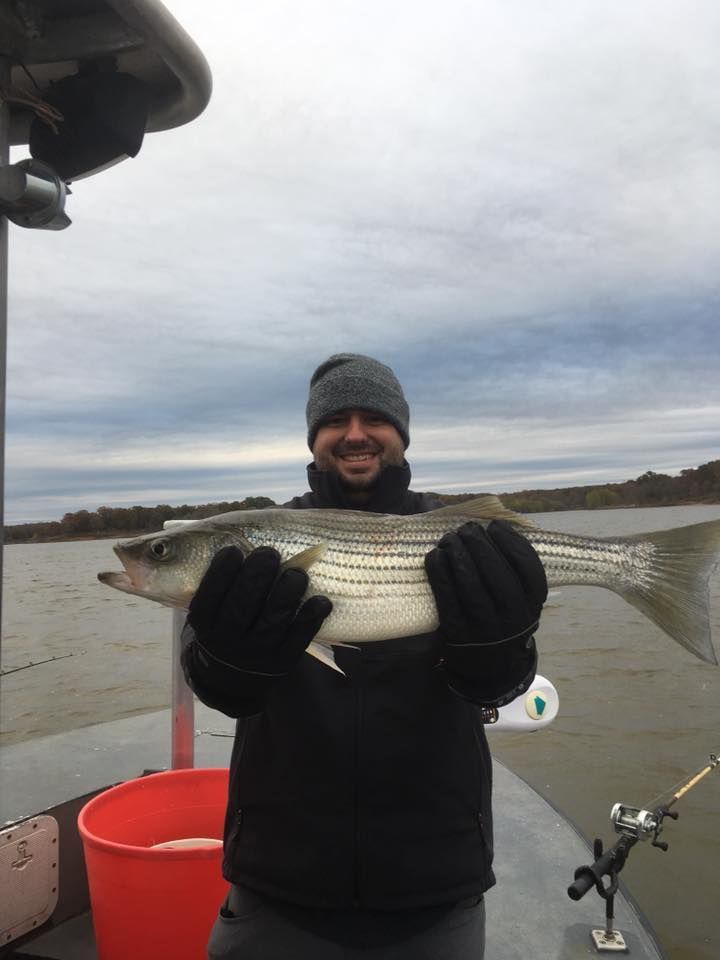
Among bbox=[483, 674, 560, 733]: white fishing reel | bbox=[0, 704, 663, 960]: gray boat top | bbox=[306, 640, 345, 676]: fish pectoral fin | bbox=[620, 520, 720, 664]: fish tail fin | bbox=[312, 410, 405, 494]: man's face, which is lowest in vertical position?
bbox=[0, 704, 663, 960]: gray boat top

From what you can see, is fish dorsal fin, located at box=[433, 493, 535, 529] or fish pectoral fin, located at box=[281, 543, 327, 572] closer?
fish pectoral fin, located at box=[281, 543, 327, 572]

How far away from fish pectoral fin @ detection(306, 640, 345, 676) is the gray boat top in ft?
6.86

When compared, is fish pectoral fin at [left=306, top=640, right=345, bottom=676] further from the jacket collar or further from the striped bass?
the jacket collar

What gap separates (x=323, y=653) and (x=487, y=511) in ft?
3.29

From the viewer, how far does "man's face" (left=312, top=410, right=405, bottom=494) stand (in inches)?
151

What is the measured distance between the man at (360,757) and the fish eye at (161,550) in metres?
0.27

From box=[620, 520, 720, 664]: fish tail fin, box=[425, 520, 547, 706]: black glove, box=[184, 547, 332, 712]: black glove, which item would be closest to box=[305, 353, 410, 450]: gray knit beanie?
box=[425, 520, 547, 706]: black glove

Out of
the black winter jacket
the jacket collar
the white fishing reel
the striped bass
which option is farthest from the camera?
the white fishing reel

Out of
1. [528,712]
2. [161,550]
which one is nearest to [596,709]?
[528,712]

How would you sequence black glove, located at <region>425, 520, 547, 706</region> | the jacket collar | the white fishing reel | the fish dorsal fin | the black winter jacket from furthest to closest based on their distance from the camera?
the white fishing reel
the jacket collar
the fish dorsal fin
black glove, located at <region>425, 520, 547, 706</region>
the black winter jacket

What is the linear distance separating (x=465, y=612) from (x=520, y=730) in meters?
2.87

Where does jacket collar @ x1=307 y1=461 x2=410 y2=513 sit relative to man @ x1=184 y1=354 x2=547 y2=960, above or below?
above

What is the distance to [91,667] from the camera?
15.0 metres

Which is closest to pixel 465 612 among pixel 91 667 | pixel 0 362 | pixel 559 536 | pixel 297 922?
pixel 559 536
